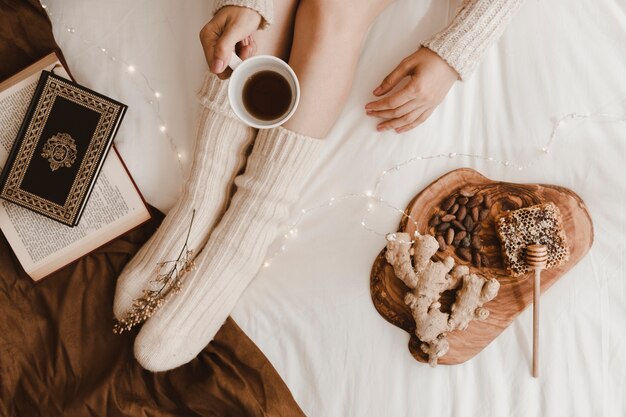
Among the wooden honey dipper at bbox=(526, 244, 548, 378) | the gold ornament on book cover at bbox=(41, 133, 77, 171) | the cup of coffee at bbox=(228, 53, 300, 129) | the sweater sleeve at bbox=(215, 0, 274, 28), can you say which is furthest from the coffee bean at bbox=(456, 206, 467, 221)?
the gold ornament on book cover at bbox=(41, 133, 77, 171)

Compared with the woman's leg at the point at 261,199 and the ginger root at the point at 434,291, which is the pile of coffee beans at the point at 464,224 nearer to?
the ginger root at the point at 434,291

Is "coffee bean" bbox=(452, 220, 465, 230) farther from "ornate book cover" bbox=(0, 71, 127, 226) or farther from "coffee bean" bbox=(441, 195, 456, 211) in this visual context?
"ornate book cover" bbox=(0, 71, 127, 226)

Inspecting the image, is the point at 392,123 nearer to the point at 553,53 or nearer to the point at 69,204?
the point at 553,53

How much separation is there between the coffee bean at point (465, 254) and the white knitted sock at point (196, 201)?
416mm

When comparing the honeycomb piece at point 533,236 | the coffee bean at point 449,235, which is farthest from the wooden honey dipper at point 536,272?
the coffee bean at point 449,235

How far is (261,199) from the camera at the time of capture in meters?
0.75

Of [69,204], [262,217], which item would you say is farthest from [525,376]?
[69,204]

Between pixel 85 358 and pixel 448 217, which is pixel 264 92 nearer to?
pixel 448 217

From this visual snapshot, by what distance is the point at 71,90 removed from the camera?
0.77m

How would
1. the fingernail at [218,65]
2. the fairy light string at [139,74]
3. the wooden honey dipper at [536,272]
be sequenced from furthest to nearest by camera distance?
the fairy light string at [139,74] → the wooden honey dipper at [536,272] → the fingernail at [218,65]

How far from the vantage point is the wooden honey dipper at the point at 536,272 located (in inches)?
27.5

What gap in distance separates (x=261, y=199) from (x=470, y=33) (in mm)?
435

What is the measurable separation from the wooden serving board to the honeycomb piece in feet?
0.09

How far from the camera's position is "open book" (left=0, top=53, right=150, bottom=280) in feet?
2.55
